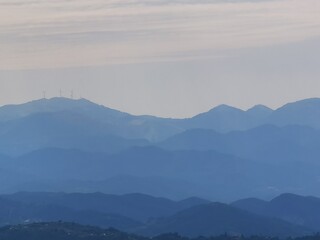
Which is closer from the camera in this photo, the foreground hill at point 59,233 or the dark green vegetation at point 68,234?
the dark green vegetation at point 68,234

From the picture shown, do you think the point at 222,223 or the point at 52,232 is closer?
the point at 52,232

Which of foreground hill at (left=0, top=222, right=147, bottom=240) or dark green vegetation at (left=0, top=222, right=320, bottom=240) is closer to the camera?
dark green vegetation at (left=0, top=222, right=320, bottom=240)

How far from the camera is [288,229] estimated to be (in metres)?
200

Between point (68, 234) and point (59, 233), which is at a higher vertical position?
point (59, 233)

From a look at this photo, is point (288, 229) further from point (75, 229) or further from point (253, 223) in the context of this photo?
point (75, 229)

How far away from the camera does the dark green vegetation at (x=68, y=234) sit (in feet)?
432

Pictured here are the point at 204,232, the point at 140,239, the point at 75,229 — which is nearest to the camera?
the point at 140,239

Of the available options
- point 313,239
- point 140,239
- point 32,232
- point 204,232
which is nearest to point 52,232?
point 32,232

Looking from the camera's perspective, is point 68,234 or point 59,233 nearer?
point 68,234

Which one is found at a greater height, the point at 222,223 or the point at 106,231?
the point at 222,223

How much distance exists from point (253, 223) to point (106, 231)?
64.7 meters

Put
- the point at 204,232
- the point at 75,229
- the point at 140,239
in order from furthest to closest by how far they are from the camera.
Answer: the point at 204,232, the point at 75,229, the point at 140,239

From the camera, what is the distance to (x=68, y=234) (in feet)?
441

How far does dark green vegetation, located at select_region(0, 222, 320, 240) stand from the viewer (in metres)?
132
